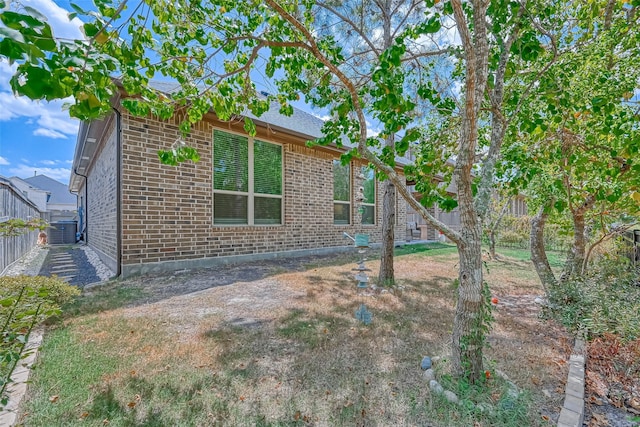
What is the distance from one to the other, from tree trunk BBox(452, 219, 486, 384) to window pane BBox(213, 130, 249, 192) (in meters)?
5.89

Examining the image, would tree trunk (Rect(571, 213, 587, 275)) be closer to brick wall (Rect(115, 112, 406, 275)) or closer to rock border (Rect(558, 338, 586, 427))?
rock border (Rect(558, 338, 586, 427))

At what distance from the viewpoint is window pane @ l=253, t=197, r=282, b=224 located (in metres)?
7.55

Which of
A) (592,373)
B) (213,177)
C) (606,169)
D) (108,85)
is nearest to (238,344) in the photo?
(108,85)

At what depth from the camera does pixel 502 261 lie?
9.13 metres

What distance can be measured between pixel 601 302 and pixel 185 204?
684cm

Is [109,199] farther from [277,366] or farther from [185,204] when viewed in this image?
[277,366]

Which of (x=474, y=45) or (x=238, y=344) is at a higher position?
(x=474, y=45)

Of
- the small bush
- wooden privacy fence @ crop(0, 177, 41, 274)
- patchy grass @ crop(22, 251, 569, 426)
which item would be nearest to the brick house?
wooden privacy fence @ crop(0, 177, 41, 274)

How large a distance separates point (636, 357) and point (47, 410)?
4.39 metres

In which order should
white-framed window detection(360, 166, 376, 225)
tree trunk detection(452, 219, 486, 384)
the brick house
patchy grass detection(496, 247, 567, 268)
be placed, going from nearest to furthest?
tree trunk detection(452, 219, 486, 384) < the brick house < patchy grass detection(496, 247, 567, 268) < white-framed window detection(360, 166, 376, 225)

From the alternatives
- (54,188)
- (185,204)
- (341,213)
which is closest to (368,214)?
(341,213)

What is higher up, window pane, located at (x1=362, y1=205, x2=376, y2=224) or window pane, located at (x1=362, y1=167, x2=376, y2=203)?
window pane, located at (x1=362, y1=167, x2=376, y2=203)

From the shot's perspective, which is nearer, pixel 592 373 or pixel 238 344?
pixel 592 373

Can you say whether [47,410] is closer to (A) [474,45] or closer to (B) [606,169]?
(A) [474,45]
